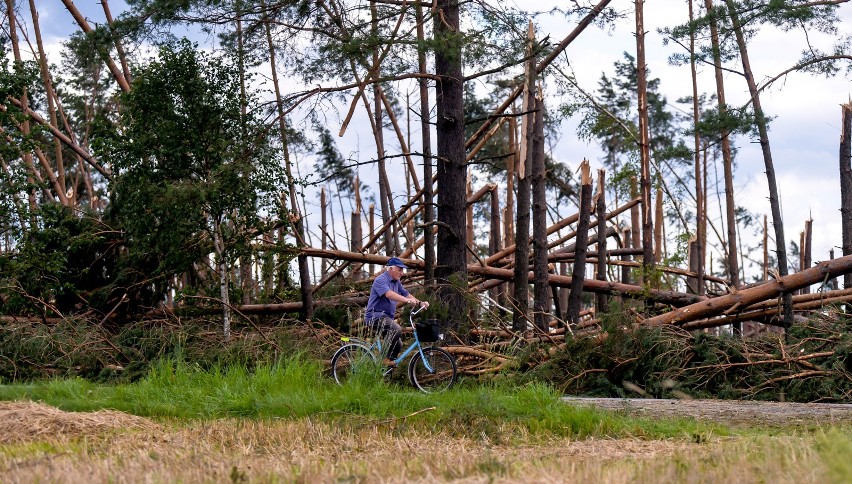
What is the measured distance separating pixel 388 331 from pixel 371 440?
4.38m

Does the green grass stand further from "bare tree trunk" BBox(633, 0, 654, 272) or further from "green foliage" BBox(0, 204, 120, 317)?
"bare tree trunk" BBox(633, 0, 654, 272)

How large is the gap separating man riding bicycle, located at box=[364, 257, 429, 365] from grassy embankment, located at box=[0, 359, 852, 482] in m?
0.83

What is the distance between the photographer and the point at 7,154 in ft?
58.3

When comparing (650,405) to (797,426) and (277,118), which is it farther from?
(277,118)

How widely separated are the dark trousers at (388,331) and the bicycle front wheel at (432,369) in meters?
0.28

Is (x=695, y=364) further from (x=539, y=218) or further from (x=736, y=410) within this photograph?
(x=539, y=218)

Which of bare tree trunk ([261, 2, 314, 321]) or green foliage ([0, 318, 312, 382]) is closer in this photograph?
green foliage ([0, 318, 312, 382])

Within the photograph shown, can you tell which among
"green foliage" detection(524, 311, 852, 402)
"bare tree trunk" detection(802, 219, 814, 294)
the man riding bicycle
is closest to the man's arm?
the man riding bicycle

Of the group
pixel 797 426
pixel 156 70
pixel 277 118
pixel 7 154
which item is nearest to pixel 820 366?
pixel 797 426

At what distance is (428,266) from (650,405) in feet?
22.4

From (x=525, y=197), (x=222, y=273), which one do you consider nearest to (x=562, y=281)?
(x=525, y=197)

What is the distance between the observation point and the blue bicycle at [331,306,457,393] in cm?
1233

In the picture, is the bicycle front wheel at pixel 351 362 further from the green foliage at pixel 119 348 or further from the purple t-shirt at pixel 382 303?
the green foliage at pixel 119 348

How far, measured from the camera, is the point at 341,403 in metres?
10.5
